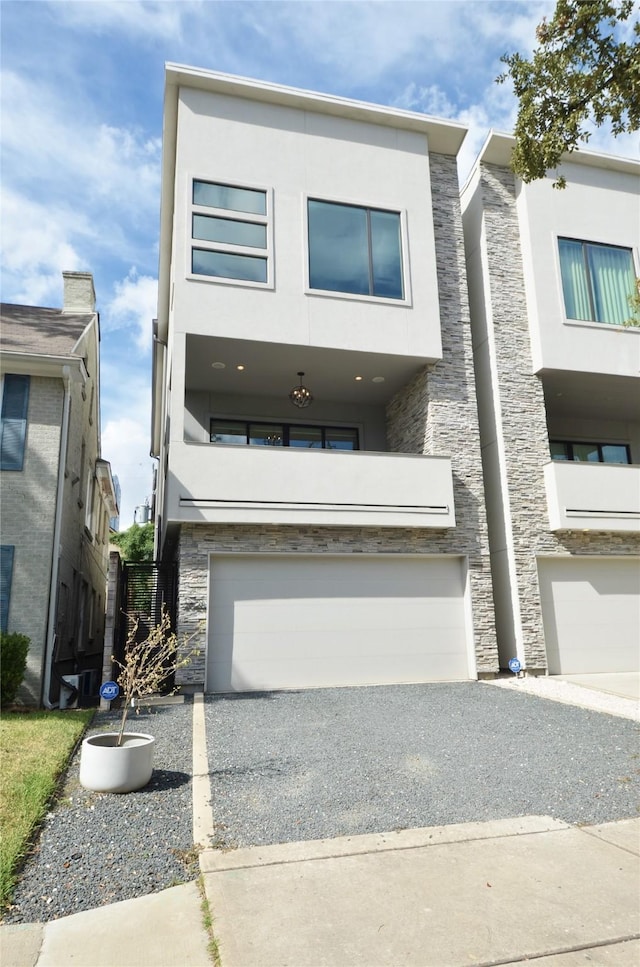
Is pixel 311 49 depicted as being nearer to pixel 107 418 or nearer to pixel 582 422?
pixel 582 422

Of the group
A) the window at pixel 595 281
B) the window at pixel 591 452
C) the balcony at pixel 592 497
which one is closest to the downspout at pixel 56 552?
the balcony at pixel 592 497

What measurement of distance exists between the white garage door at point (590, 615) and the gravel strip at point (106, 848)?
9009 millimetres

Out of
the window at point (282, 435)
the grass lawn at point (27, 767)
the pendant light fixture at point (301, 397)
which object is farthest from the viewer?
the window at point (282, 435)

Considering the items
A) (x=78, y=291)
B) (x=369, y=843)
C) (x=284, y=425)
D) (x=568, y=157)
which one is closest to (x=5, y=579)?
(x=284, y=425)

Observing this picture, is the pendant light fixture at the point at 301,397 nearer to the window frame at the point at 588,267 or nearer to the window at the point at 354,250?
the window at the point at 354,250

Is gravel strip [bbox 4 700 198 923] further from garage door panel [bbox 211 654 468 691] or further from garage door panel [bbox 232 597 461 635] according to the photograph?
garage door panel [bbox 232 597 461 635]

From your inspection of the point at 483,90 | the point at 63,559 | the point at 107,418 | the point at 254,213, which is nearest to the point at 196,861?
the point at 63,559

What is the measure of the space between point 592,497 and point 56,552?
10606mm

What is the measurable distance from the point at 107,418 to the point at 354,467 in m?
11.4

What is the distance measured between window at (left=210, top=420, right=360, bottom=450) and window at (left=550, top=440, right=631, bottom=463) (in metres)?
5.72

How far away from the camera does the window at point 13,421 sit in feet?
33.7

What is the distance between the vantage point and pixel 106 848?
409 centimetres

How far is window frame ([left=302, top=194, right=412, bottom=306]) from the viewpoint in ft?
39.8

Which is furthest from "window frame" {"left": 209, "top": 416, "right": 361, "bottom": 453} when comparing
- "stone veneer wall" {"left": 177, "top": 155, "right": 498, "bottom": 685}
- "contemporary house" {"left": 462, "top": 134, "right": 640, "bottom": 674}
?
"contemporary house" {"left": 462, "top": 134, "right": 640, "bottom": 674}
